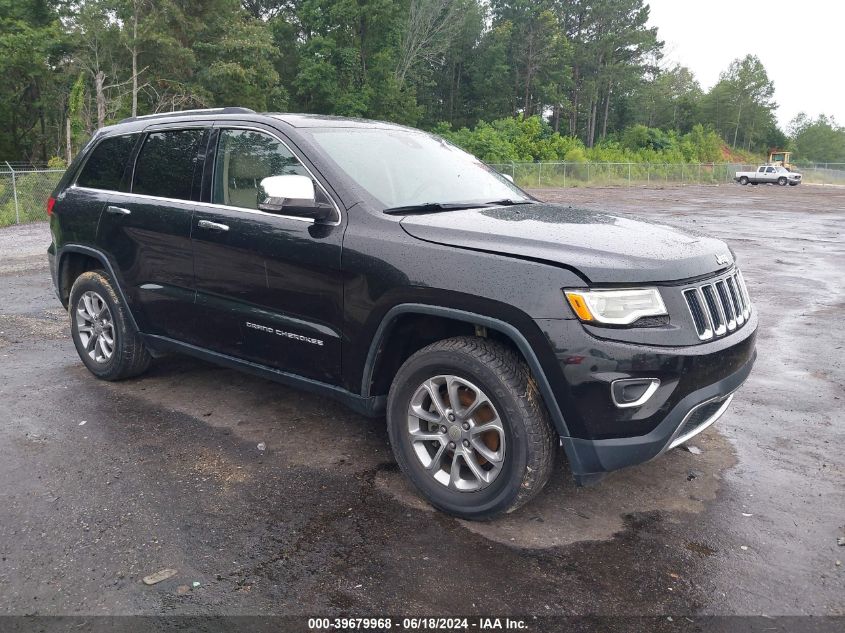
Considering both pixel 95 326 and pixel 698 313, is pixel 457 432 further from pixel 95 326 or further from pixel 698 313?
pixel 95 326

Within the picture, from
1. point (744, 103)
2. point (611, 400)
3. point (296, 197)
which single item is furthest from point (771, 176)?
point (611, 400)

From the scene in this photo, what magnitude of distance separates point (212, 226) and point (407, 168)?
120 cm

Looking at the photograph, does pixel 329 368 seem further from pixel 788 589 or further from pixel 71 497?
pixel 788 589

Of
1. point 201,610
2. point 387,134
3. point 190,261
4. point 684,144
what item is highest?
point 684,144

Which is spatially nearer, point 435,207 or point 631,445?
point 631,445

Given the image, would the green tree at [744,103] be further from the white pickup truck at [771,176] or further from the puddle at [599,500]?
the puddle at [599,500]

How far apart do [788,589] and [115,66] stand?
4097 cm

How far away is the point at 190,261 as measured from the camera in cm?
452

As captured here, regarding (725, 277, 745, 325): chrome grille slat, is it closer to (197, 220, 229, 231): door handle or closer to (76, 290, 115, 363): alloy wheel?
(197, 220, 229, 231): door handle

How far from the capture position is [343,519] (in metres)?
3.49

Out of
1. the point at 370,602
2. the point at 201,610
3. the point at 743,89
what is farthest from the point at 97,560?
the point at 743,89

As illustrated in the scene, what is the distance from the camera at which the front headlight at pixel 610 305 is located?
10.0 feet

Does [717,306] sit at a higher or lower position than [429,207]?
lower

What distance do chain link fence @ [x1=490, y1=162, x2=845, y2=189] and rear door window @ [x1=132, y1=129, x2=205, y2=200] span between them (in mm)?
→ 32330
